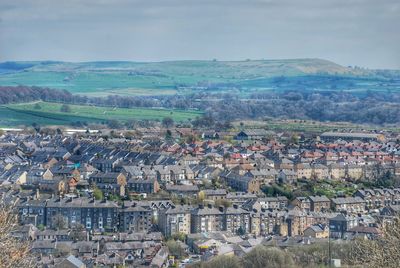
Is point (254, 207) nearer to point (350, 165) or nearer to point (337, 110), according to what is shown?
point (350, 165)

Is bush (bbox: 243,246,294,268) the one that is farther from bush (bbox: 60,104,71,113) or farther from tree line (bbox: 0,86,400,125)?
bush (bbox: 60,104,71,113)

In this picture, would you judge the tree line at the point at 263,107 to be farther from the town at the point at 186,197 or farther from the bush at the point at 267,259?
the bush at the point at 267,259

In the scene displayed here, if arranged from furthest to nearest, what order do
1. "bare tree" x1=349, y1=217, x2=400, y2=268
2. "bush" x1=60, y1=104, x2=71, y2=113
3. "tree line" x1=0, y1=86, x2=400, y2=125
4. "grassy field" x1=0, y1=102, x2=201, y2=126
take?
1. "tree line" x1=0, y1=86, x2=400, y2=125
2. "bush" x1=60, y1=104, x2=71, y2=113
3. "grassy field" x1=0, y1=102, x2=201, y2=126
4. "bare tree" x1=349, y1=217, x2=400, y2=268

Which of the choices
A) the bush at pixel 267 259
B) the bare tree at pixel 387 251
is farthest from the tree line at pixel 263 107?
the bare tree at pixel 387 251

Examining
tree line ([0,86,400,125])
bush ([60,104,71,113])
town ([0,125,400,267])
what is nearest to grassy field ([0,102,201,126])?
bush ([60,104,71,113])

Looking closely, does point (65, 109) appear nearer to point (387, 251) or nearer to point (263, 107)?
point (263, 107)
